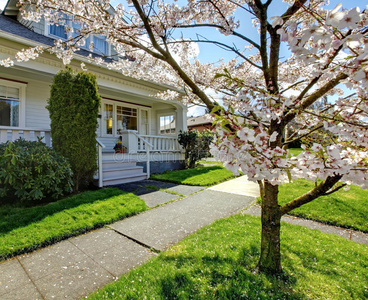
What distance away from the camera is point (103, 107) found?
29.3 ft

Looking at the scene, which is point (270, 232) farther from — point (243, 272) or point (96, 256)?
point (96, 256)

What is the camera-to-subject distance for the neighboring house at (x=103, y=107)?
5.56 meters

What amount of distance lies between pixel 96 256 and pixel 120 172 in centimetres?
409

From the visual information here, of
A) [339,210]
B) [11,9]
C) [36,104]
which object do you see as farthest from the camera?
[11,9]

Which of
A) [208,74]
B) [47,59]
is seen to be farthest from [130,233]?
[47,59]

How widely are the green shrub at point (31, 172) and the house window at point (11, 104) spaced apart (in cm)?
285

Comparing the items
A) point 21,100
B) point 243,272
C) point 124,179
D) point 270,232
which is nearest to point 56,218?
point 243,272

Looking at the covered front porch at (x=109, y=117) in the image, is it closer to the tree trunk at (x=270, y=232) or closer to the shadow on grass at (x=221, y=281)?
the shadow on grass at (x=221, y=281)

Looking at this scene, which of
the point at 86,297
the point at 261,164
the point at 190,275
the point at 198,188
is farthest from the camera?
the point at 198,188

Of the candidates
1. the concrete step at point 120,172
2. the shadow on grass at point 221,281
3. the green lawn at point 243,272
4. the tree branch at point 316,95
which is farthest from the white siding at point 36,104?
the tree branch at point 316,95

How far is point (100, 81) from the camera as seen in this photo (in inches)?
269

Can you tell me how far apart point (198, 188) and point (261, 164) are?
442 cm

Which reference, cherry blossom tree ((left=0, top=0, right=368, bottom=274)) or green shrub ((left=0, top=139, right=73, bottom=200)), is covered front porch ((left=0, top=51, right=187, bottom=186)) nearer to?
green shrub ((left=0, top=139, right=73, bottom=200))

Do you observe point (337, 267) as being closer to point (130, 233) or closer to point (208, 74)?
point (130, 233)
